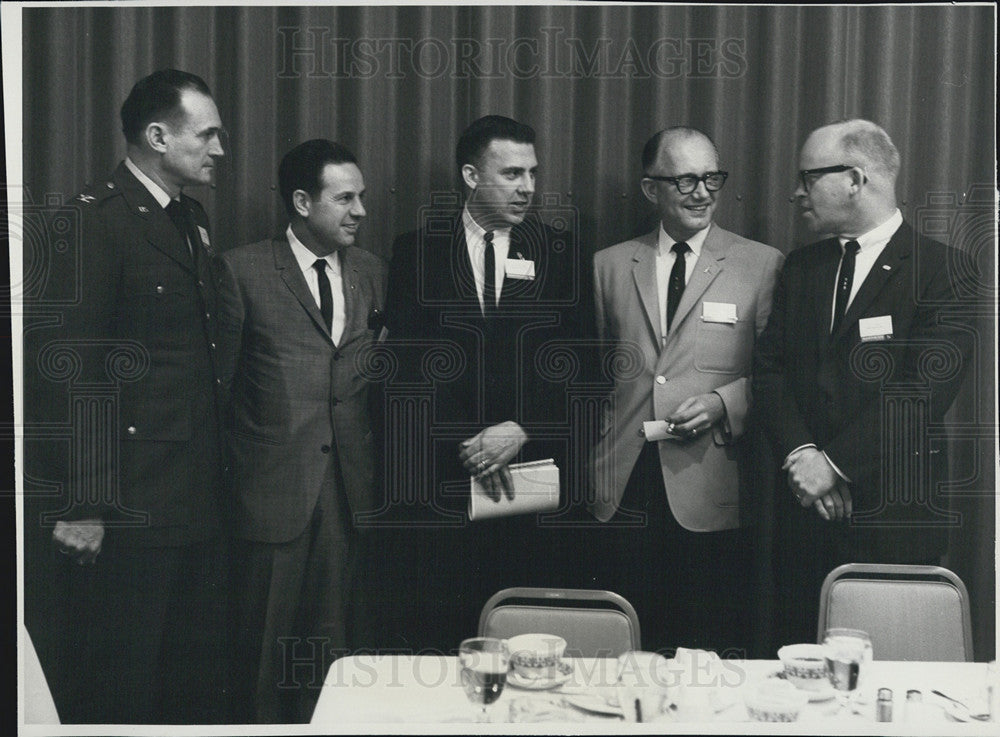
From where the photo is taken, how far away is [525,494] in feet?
9.41

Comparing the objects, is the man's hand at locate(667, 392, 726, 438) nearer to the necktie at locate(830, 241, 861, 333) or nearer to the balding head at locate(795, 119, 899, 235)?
the necktie at locate(830, 241, 861, 333)

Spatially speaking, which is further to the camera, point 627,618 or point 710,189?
point 710,189

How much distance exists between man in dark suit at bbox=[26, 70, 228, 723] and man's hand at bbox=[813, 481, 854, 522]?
5.37 ft

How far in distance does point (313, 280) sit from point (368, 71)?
0.58m

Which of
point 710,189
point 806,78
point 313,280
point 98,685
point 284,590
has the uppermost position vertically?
point 806,78

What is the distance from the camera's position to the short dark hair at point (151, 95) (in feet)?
9.25

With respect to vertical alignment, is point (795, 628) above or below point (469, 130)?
below

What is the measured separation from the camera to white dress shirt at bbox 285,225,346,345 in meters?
2.84

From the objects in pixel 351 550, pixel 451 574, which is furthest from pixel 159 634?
pixel 451 574

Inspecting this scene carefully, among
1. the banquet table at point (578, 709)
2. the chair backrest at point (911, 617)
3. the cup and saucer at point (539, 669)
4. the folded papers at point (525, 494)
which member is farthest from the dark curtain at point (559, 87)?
the cup and saucer at point (539, 669)

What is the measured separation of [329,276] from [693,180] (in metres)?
1.01

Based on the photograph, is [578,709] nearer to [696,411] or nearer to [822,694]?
[822,694]

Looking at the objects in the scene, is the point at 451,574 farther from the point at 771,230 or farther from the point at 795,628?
the point at 771,230

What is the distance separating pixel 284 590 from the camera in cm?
290
